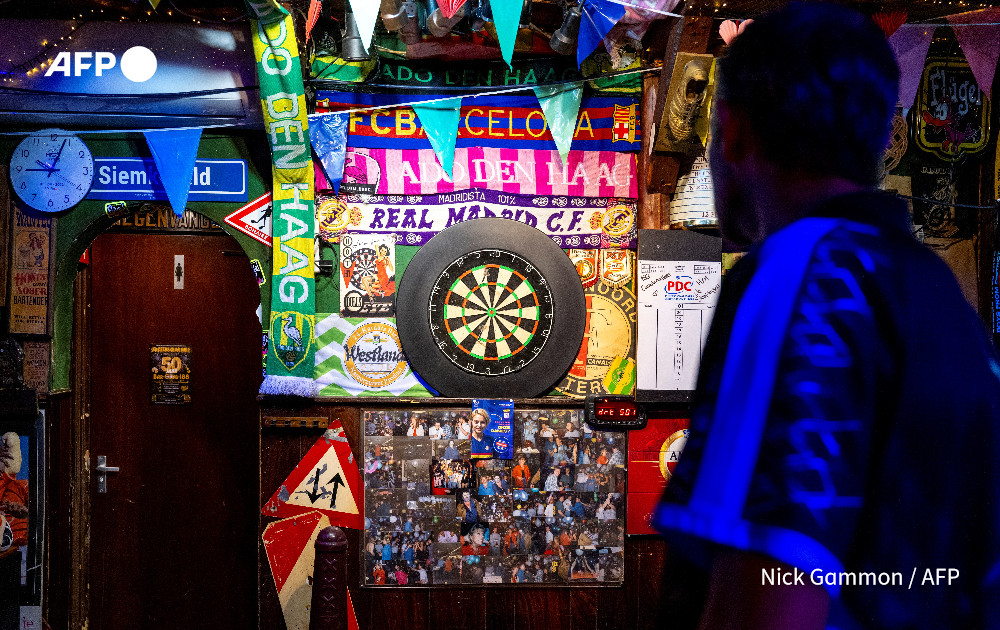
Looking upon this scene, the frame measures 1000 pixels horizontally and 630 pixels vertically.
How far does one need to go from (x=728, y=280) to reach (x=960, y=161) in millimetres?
4395

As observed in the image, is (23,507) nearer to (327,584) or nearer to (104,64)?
(327,584)

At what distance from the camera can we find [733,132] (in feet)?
2.60

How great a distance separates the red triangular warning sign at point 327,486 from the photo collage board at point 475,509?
87 millimetres

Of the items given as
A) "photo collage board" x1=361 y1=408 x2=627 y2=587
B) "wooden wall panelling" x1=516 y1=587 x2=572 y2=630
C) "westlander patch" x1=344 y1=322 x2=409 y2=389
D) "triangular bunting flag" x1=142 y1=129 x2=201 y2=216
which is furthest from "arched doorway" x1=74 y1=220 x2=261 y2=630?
"wooden wall panelling" x1=516 y1=587 x2=572 y2=630

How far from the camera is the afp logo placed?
3990 millimetres

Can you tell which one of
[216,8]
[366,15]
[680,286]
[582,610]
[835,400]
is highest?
[216,8]

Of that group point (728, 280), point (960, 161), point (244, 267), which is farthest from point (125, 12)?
point (960, 161)

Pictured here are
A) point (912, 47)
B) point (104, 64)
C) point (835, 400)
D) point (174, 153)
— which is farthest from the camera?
point (104, 64)

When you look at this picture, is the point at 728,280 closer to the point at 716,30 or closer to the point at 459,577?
the point at 716,30

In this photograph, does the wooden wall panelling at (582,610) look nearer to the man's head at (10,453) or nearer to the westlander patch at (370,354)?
the westlander patch at (370,354)

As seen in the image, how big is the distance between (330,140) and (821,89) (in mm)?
3644

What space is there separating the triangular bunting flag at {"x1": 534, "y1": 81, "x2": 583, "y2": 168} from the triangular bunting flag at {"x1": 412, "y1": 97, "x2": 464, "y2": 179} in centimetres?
51

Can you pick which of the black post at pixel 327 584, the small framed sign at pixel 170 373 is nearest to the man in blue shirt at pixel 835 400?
the black post at pixel 327 584

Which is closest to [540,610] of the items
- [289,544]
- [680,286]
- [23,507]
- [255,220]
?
[289,544]
